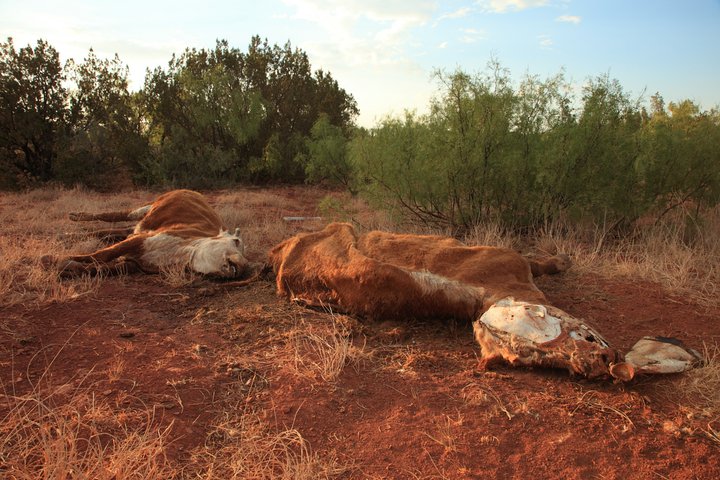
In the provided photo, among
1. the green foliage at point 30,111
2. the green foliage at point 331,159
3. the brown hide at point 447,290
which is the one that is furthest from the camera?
the green foliage at point 331,159

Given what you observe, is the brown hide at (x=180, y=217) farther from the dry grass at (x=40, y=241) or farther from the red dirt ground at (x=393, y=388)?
the red dirt ground at (x=393, y=388)

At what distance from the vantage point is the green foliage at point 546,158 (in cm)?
620

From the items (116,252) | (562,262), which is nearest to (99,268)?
(116,252)

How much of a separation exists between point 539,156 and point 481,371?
395 cm

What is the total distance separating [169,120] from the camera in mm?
15586

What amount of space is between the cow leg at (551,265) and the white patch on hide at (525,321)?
1468 mm

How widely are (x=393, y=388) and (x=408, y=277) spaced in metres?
0.94

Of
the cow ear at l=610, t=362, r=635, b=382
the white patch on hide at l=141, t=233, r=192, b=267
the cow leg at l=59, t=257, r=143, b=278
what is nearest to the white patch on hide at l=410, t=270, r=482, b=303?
the cow ear at l=610, t=362, r=635, b=382

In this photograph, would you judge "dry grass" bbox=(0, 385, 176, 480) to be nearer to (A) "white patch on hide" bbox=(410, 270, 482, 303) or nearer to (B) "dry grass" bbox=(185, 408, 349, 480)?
(B) "dry grass" bbox=(185, 408, 349, 480)

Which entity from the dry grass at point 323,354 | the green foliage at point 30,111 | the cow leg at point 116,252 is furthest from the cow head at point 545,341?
the green foliage at point 30,111

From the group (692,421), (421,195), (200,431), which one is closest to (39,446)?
(200,431)

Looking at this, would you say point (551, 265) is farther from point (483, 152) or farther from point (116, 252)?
point (116, 252)

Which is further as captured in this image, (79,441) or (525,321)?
(525,321)

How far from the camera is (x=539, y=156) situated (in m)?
6.23
